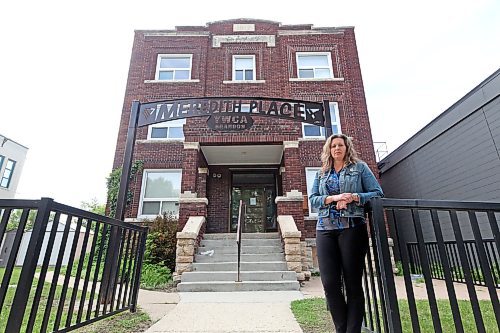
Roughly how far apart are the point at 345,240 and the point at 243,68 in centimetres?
939

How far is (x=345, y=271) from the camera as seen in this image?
6.12 feet

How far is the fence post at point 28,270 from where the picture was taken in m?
1.44

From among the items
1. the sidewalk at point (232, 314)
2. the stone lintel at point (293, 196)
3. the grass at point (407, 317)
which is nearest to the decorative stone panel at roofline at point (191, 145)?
the stone lintel at point (293, 196)

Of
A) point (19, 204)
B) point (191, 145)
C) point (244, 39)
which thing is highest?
point (244, 39)

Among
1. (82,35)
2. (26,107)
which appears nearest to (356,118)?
(82,35)

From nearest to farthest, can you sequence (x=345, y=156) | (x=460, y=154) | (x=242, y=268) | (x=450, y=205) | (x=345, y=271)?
(x=450, y=205), (x=345, y=271), (x=345, y=156), (x=242, y=268), (x=460, y=154)

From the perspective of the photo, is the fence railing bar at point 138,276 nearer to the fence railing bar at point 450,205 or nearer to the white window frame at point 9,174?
the fence railing bar at point 450,205

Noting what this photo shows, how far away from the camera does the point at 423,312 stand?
3186mm

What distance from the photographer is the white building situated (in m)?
15.3

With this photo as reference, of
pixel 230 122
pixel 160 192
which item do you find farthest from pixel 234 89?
pixel 230 122

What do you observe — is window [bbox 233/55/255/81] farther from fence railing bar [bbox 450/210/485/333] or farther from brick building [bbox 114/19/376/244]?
fence railing bar [bbox 450/210/485/333]

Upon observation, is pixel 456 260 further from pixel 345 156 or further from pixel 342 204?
pixel 342 204

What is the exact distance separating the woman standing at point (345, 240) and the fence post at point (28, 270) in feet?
6.12

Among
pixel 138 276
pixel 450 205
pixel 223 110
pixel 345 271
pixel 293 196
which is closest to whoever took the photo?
pixel 450 205
